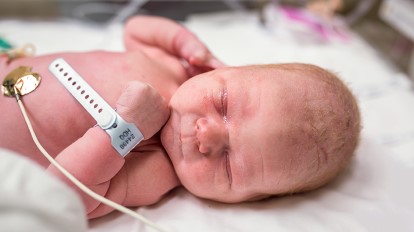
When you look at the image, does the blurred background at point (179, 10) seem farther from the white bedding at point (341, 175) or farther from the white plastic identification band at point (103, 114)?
the white plastic identification band at point (103, 114)

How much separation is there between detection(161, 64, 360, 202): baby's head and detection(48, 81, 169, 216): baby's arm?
0.07 metres

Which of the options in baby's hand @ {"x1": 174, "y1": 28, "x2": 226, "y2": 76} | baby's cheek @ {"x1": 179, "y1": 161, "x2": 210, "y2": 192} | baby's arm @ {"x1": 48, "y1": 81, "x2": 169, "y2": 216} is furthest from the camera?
baby's hand @ {"x1": 174, "y1": 28, "x2": 226, "y2": 76}

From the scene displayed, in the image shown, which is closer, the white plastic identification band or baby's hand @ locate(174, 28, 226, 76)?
the white plastic identification band

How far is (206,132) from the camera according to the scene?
0.88m

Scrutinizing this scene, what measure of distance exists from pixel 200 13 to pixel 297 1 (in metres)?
0.56

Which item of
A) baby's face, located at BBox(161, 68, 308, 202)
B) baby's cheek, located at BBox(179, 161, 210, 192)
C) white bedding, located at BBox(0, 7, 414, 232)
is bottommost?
white bedding, located at BBox(0, 7, 414, 232)

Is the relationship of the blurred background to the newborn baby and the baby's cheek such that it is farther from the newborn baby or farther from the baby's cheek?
the baby's cheek

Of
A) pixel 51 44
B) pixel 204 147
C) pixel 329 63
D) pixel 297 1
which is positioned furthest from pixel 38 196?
pixel 297 1

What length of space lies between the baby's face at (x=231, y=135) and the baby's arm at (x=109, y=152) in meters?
0.07

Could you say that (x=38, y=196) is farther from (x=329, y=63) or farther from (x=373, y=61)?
(x=373, y=61)

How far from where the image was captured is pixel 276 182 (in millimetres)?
944

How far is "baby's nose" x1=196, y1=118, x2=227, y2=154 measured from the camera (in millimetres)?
884

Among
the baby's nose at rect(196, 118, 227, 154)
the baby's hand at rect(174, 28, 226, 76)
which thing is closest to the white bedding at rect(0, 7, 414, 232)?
the baby's nose at rect(196, 118, 227, 154)

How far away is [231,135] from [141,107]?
216 mm
